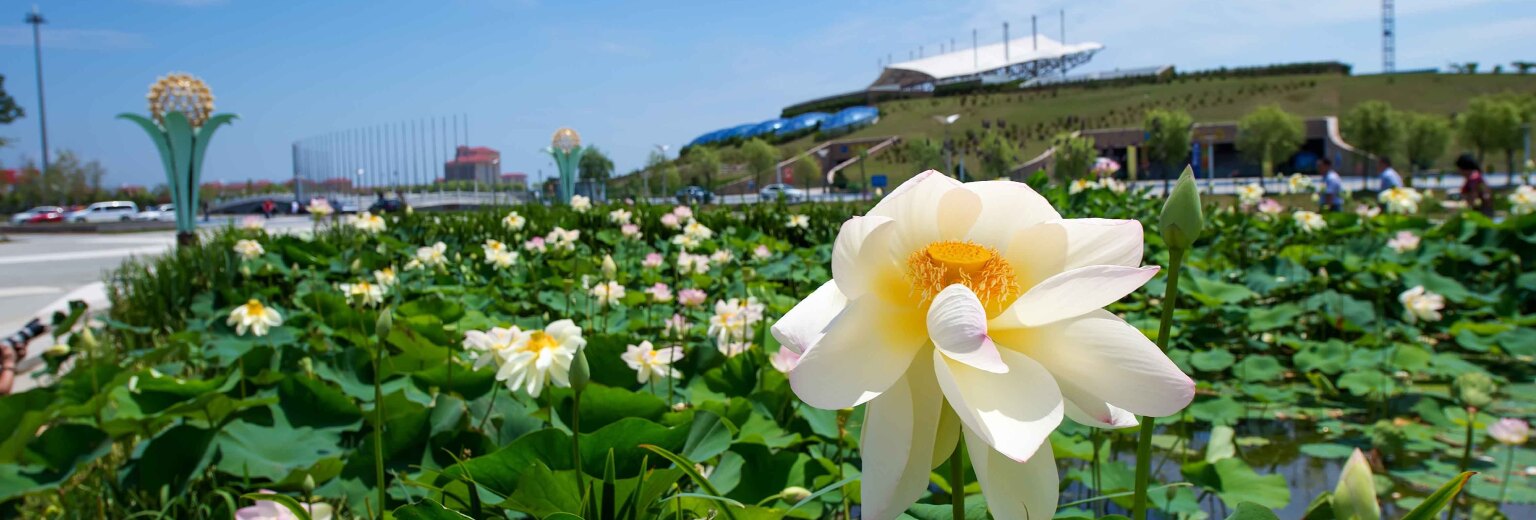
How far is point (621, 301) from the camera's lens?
2094mm

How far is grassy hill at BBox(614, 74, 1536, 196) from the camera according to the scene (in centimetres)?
3319

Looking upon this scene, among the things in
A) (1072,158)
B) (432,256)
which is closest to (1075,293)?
(432,256)

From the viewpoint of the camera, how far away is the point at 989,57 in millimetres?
63781

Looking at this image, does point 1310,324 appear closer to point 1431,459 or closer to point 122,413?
point 1431,459

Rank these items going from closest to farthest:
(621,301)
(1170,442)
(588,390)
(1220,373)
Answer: (588,390)
(1170,442)
(621,301)
(1220,373)

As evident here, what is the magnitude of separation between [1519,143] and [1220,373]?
2769 cm

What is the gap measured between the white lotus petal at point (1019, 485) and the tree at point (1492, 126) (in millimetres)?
29359

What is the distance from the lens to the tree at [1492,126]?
74.7ft

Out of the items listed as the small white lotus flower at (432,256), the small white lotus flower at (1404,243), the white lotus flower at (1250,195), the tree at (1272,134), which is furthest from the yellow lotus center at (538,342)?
the tree at (1272,134)

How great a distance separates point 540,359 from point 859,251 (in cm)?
59

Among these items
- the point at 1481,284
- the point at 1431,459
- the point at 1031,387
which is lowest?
the point at 1431,459

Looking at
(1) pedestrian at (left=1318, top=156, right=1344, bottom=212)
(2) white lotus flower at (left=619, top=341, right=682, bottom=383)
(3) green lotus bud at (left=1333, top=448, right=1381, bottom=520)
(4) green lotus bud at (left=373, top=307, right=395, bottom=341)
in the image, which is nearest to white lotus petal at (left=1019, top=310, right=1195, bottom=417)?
(3) green lotus bud at (left=1333, top=448, right=1381, bottom=520)

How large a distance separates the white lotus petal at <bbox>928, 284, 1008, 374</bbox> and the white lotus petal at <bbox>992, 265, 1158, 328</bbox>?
0.09 feet

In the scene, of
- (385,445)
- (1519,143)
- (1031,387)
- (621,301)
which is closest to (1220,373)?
(621,301)
